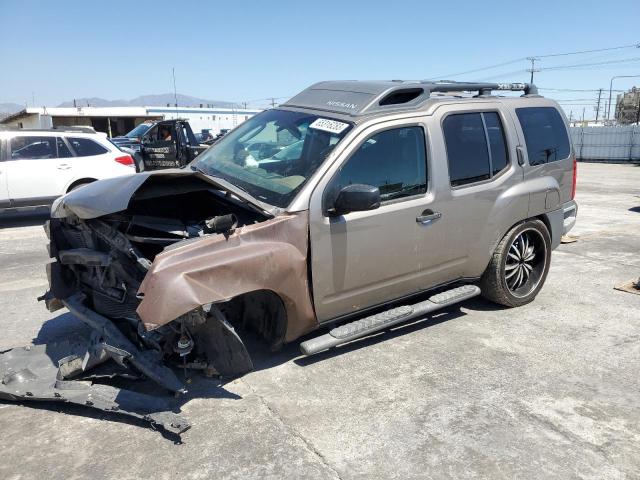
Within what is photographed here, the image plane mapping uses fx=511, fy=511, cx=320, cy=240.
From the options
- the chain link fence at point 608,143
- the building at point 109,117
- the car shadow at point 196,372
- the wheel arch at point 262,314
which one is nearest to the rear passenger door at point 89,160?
the car shadow at point 196,372

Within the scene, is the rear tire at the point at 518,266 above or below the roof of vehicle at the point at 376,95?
below

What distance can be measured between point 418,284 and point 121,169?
26.0 feet

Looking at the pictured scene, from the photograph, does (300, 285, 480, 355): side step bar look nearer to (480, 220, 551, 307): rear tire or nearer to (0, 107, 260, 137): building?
(480, 220, 551, 307): rear tire

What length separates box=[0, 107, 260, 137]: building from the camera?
43500 mm

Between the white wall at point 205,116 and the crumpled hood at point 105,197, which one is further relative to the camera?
the white wall at point 205,116

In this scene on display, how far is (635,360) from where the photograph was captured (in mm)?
4043

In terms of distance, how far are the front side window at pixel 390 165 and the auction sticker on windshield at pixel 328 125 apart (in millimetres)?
226

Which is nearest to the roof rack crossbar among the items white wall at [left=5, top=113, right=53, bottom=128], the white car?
the white car

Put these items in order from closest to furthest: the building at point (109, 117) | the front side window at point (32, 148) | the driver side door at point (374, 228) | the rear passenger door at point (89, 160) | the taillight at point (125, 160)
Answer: the driver side door at point (374, 228)
the front side window at point (32, 148)
the rear passenger door at point (89, 160)
the taillight at point (125, 160)
the building at point (109, 117)

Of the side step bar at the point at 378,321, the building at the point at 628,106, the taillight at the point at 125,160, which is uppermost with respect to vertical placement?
the building at the point at 628,106

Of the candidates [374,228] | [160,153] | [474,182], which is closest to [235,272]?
[374,228]

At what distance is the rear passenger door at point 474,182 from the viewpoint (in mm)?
4227

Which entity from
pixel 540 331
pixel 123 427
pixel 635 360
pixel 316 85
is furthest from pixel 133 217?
pixel 635 360

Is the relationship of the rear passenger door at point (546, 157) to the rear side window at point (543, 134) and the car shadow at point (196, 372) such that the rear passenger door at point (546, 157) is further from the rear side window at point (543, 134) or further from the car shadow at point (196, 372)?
the car shadow at point (196, 372)
